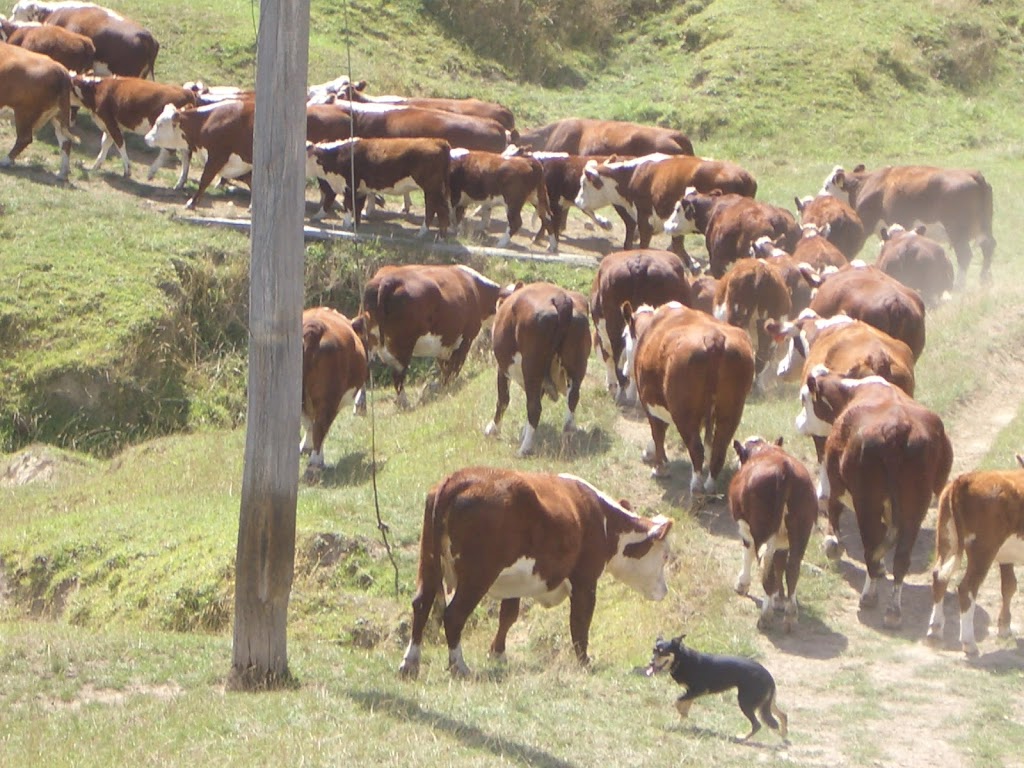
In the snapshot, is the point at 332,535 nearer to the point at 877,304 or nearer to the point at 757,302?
the point at 757,302

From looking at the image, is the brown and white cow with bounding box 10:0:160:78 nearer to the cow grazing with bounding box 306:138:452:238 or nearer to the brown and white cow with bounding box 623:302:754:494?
the cow grazing with bounding box 306:138:452:238

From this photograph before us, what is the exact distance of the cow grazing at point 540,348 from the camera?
15.8 metres

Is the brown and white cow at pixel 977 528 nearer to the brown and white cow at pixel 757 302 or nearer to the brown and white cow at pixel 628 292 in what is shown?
the brown and white cow at pixel 757 302

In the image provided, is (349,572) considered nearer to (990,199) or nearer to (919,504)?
(919,504)

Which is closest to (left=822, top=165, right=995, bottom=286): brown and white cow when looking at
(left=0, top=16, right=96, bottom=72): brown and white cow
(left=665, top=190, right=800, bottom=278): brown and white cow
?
(left=665, top=190, right=800, bottom=278): brown and white cow

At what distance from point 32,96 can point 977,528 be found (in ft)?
54.6

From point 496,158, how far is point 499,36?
14.1 metres

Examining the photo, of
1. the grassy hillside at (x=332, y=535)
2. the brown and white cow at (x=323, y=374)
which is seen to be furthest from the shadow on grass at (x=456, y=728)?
the brown and white cow at (x=323, y=374)

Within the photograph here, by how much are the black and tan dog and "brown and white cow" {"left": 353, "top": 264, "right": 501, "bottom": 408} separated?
8514 millimetres

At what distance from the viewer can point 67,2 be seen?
97.8 feet

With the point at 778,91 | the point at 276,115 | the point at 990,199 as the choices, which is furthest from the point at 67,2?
the point at 276,115

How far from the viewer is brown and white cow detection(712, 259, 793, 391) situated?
17.6 metres

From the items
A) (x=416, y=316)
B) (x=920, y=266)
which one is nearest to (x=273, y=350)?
(x=416, y=316)

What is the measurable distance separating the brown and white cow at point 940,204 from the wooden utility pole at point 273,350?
15409 millimetres
